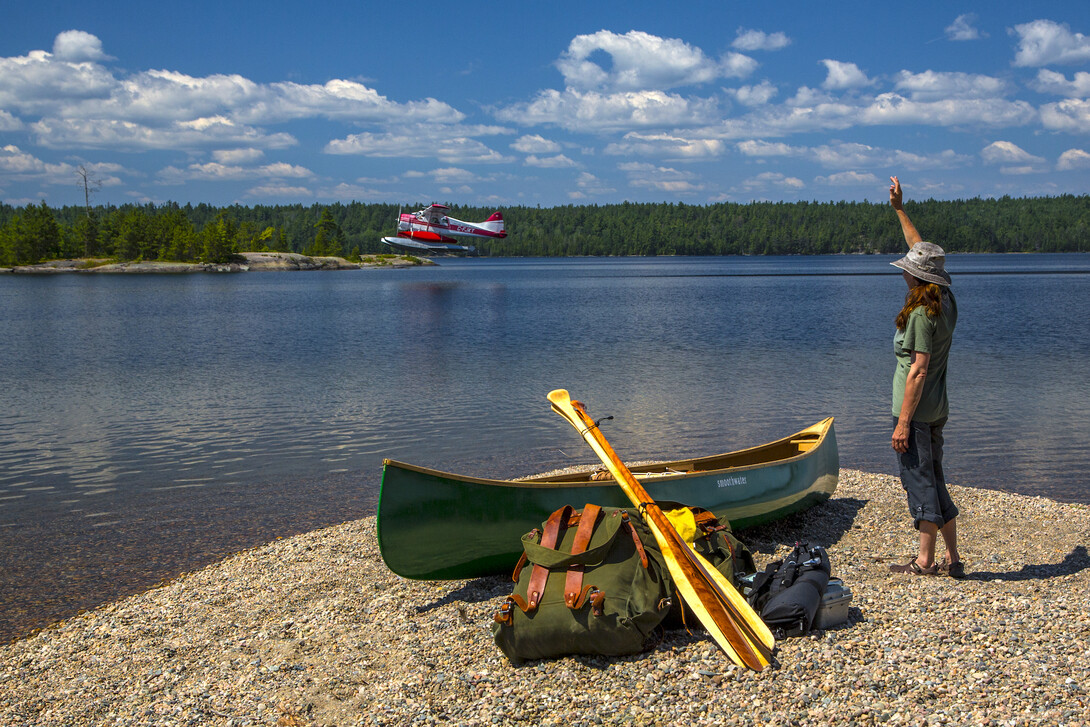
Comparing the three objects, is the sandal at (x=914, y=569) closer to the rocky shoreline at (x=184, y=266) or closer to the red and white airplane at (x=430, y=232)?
the red and white airplane at (x=430, y=232)

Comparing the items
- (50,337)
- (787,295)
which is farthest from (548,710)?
(787,295)

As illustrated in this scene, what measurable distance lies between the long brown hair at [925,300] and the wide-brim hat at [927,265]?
59 millimetres

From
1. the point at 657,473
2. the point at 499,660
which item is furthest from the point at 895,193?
the point at 499,660

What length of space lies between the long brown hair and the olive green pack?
2576mm

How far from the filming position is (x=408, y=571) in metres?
5.96

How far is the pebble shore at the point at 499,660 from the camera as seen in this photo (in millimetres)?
4207

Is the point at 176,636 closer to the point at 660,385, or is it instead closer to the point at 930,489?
the point at 930,489

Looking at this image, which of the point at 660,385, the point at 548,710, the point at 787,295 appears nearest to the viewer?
the point at 548,710

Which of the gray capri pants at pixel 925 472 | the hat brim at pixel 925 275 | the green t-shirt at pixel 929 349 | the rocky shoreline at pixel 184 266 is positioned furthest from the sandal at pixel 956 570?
the rocky shoreline at pixel 184 266

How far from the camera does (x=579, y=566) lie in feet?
16.6

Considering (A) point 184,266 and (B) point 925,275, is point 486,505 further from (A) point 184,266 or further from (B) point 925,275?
(A) point 184,266

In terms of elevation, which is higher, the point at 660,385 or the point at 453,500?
the point at 453,500

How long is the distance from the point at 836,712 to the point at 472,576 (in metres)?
3.08

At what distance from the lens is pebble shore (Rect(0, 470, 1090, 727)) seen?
166 inches
